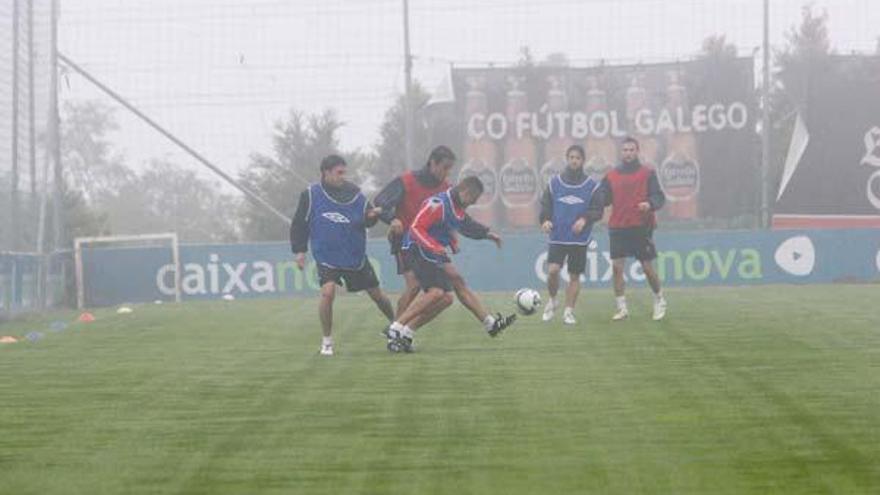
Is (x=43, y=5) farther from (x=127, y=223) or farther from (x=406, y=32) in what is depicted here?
(x=127, y=223)

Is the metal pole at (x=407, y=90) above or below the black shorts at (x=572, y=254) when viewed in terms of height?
above

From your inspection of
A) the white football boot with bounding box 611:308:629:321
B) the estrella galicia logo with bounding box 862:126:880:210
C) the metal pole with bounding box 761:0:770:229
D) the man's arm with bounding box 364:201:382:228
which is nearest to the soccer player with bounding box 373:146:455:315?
the man's arm with bounding box 364:201:382:228

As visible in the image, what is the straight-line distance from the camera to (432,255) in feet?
43.2

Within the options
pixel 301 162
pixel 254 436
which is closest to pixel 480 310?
pixel 254 436

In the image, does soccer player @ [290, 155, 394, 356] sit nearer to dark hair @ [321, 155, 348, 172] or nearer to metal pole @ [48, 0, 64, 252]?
dark hair @ [321, 155, 348, 172]

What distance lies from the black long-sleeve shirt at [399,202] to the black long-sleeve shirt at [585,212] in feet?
7.87

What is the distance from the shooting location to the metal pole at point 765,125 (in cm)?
2927

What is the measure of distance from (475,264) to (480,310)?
15.0 metres

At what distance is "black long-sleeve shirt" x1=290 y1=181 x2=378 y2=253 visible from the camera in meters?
13.4

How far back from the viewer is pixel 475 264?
2850 centimetres

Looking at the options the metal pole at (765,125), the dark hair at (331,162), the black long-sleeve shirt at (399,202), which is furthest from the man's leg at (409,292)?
the metal pole at (765,125)

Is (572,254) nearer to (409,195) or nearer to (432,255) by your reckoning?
(409,195)

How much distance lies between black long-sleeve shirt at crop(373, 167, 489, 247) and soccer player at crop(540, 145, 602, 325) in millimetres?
2273

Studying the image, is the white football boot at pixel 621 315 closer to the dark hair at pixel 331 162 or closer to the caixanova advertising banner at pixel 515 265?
the dark hair at pixel 331 162
